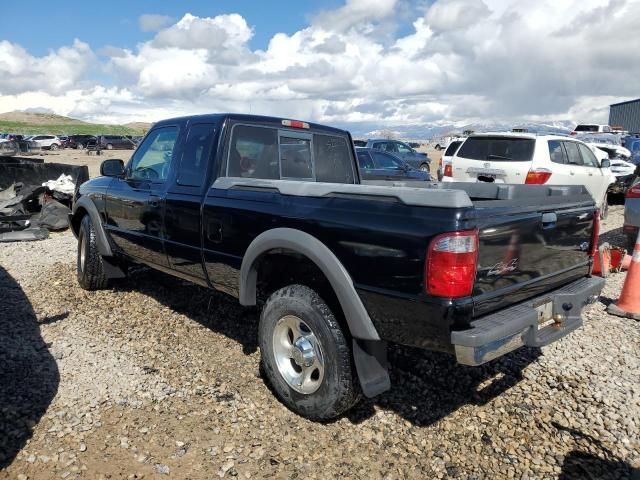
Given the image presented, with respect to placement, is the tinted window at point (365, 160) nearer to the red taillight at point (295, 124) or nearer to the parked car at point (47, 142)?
the red taillight at point (295, 124)

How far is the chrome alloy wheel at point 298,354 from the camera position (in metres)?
3.11

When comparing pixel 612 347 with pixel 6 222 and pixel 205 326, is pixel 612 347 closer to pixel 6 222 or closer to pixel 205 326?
pixel 205 326

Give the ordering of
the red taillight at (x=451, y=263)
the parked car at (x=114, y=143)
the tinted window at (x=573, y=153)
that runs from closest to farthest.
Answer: the red taillight at (x=451, y=263), the tinted window at (x=573, y=153), the parked car at (x=114, y=143)

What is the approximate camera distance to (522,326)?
107 inches

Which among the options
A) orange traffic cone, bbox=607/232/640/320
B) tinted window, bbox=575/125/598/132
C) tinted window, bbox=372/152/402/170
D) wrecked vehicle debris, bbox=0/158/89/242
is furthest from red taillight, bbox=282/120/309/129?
tinted window, bbox=575/125/598/132

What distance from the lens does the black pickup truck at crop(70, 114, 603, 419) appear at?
2.51 metres

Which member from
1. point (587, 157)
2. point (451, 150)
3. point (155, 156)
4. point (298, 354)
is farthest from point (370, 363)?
point (451, 150)

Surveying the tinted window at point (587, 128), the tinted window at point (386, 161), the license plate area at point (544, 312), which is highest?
the tinted window at point (587, 128)

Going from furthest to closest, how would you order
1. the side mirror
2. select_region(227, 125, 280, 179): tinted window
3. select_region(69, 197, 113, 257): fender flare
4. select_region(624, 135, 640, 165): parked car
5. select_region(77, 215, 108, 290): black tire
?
1. select_region(624, 135, 640, 165): parked car
2. select_region(77, 215, 108, 290): black tire
3. select_region(69, 197, 113, 257): fender flare
4. the side mirror
5. select_region(227, 125, 280, 179): tinted window

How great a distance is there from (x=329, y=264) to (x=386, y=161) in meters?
11.4

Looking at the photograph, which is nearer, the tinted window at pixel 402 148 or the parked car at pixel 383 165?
the parked car at pixel 383 165

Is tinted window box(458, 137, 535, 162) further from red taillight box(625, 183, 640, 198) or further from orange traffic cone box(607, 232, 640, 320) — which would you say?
orange traffic cone box(607, 232, 640, 320)

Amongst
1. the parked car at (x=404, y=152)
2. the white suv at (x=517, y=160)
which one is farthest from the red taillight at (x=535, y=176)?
the parked car at (x=404, y=152)

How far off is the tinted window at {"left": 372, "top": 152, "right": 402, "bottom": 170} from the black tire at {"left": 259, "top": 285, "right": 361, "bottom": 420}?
10541 millimetres
